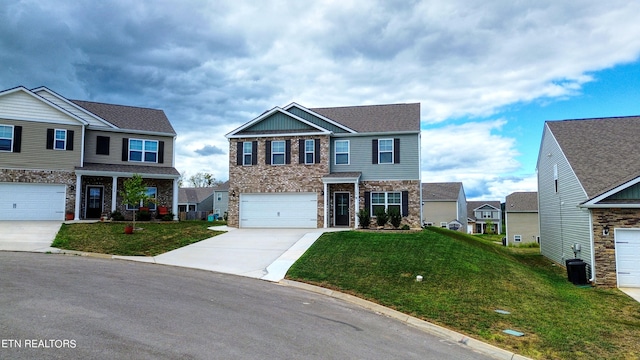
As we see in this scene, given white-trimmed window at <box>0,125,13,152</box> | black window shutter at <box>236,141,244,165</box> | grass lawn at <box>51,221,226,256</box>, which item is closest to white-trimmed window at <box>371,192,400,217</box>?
black window shutter at <box>236,141,244,165</box>

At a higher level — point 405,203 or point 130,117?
point 130,117

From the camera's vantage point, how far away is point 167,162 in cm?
2805

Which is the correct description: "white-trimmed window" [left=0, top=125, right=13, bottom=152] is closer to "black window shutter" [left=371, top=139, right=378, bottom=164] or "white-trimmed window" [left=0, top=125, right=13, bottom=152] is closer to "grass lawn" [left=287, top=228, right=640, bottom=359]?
"grass lawn" [left=287, top=228, right=640, bottom=359]

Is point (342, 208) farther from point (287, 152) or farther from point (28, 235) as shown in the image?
point (28, 235)

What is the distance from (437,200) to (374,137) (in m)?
36.1

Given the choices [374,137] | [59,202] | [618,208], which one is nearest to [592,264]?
[618,208]

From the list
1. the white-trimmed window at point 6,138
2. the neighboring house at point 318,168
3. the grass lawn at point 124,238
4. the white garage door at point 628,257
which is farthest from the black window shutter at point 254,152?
the white garage door at point 628,257

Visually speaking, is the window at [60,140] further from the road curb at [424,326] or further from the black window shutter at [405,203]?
the black window shutter at [405,203]

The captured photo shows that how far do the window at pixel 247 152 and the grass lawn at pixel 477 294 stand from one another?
871cm

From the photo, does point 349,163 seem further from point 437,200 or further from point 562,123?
point 437,200

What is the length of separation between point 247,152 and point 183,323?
1823 cm

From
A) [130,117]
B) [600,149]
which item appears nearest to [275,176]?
[130,117]

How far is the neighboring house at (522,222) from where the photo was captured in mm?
44250

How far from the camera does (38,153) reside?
23.6m
